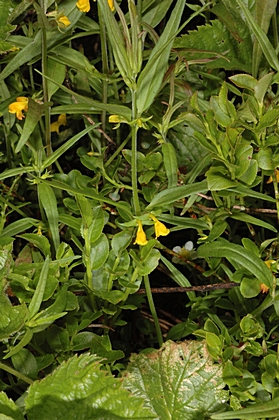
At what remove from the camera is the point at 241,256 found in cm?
74

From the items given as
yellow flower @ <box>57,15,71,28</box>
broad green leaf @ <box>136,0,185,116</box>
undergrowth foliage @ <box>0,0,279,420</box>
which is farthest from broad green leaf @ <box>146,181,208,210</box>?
yellow flower @ <box>57,15,71,28</box>

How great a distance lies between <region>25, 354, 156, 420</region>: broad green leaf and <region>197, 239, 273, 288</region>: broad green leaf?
23cm

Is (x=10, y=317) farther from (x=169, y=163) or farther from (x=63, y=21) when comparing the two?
(x=63, y=21)

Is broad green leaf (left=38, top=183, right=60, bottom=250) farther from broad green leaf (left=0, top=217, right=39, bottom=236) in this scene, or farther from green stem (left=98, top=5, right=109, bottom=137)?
green stem (left=98, top=5, right=109, bottom=137)

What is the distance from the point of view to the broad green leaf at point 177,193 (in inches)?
28.3

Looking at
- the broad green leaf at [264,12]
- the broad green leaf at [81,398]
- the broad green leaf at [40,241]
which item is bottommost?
the broad green leaf at [81,398]

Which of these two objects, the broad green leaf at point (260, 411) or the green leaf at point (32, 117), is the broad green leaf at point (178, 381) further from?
the green leaf at point (32, 117)

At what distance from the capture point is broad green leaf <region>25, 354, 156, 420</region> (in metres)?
0.58

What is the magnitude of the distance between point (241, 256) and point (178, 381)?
0.18 metres

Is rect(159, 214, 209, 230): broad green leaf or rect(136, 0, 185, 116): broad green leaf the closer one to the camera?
rect(136, 0, 185, 116): broad green leaf

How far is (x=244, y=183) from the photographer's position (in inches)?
30.0

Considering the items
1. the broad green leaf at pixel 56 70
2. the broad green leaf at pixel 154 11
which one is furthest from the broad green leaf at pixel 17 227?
the broad green leaf at pixel 154 11

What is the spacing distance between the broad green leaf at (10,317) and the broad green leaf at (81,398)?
70mm

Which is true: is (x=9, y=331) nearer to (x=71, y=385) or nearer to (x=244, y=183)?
(x=71, y=385)
